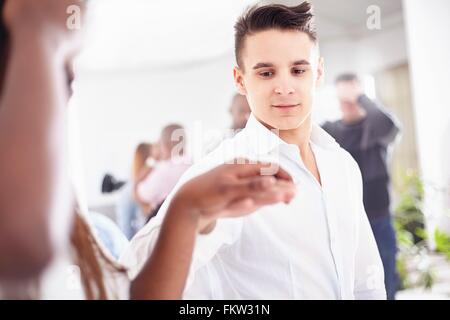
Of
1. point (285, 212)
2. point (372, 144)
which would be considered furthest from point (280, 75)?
point (372, 144)

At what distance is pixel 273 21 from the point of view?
913 millimetres

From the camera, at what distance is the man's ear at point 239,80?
3.20 ft

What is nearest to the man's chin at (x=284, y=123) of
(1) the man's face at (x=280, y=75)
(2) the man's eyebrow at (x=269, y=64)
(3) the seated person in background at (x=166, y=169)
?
(1) the man's face at (x=280, y=75)

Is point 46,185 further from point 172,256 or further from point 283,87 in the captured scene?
point 283,87

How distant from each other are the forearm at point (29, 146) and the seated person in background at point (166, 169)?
0.29m

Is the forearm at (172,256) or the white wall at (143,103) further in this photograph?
the white wall at (143,103)

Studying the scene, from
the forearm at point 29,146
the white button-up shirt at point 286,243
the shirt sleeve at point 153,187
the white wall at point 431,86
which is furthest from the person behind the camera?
the white wall at point 431,86

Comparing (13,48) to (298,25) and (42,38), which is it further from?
(298,25)

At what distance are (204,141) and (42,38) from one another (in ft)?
1.28

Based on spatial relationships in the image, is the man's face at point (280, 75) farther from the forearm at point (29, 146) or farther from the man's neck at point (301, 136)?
the forearm at point (29, 146)

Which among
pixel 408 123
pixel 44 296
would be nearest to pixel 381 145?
pixel 408 123

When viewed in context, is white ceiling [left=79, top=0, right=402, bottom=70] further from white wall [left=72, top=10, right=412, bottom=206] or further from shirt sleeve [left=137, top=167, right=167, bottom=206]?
shirt sleeve [left=137, top=167, right=167, bottom=206]

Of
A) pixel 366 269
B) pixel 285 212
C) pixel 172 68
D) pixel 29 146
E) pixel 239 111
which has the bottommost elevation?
pixel 366 269

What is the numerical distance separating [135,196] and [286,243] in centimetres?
44
